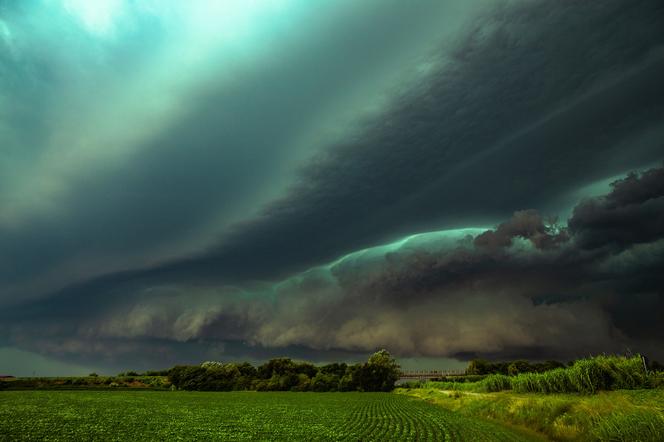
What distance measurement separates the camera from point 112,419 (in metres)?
36.7

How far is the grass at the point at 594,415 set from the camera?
19812 millimetres

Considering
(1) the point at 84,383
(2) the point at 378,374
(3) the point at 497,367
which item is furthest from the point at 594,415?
(3) the point at 497,367

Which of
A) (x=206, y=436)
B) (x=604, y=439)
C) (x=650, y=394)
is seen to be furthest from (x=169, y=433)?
(x=650, y=394)

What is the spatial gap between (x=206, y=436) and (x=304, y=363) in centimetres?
14129

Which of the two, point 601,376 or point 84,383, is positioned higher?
point 601,376

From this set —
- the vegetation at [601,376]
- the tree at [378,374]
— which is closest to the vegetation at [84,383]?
the tree at [378,374]

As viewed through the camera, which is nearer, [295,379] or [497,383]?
[497,383]

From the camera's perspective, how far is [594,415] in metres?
24.0

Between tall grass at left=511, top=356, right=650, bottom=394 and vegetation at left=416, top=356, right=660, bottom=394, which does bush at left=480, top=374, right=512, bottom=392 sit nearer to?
vegetation at left=416, top=356, right=660, bottom=394

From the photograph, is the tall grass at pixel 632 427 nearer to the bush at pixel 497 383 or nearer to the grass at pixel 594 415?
the grass at pixel 594 415

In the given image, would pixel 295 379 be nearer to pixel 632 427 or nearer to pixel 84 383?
pixel 84 383

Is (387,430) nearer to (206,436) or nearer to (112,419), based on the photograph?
(206,436)

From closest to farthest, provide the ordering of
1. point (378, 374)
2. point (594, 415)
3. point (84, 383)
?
1. point (594, 415)
2. point (84, 383)
3. point (378, 374)

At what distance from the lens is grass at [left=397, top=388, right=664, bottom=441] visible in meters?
19.8
